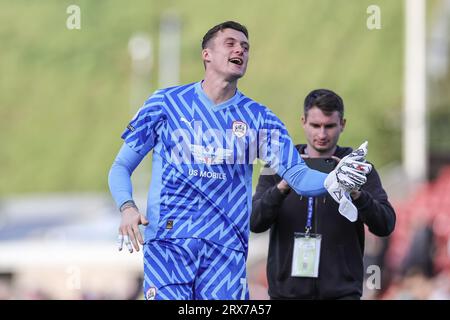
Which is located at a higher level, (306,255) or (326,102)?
(326,102)

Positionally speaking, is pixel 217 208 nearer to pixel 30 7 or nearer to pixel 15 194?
pixel 15 194

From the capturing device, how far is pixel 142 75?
8306 centimetres

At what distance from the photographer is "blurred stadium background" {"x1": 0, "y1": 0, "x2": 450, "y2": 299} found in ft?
185

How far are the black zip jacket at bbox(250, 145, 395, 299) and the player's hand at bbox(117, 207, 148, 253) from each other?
1.24 metres

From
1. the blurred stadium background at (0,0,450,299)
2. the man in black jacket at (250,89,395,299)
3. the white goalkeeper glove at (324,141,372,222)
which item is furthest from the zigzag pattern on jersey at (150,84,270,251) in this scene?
the blurred stadium background at (0,0,450,299)

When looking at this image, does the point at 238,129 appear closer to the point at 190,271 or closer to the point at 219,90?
the point at 219,90

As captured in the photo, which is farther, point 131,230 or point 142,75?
point 142,75

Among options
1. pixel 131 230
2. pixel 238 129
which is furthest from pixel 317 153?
pixel 131 230

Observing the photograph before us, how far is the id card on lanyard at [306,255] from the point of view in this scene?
6.81m

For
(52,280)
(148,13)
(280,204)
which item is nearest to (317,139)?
(280,204)

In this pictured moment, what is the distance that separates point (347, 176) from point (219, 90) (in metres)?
0.82

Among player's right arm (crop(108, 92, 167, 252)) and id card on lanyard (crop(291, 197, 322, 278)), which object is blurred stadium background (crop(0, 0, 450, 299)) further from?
player's right arm (crop(108, 92, 167, 252))

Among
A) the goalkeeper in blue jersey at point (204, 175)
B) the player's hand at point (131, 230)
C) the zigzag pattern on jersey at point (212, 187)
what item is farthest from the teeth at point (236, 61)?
the player's hand at point (131, 230)

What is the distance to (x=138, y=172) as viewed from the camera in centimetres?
6209
